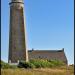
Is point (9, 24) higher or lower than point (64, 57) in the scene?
higher

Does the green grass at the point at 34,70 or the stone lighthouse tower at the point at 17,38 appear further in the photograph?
the stone lighthouse tower at the point at 17,38

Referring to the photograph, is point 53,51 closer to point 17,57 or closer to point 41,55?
point 41,55

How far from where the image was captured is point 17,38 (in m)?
59.2

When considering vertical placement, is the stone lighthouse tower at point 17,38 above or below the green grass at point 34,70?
above

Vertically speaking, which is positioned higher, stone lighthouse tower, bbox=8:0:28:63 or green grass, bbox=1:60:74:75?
stone lighthouse tower, bbox=8:0:28:63

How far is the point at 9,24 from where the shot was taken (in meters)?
59.8

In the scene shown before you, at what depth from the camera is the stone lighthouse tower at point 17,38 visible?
5850 centimetres

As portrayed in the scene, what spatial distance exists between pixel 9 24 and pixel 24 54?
5.23m

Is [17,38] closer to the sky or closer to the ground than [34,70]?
closer to the sky

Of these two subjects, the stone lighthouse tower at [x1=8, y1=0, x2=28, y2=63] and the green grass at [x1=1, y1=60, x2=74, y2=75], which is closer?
the green grass at [x1=1, y1=60, x2=74, y2=75]

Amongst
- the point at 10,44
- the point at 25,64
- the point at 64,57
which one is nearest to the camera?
the point at 25,64

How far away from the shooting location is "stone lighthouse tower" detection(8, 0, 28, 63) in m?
58.5

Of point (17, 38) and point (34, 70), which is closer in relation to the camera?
point (34, 70)

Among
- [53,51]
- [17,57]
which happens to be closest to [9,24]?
[17,57]
